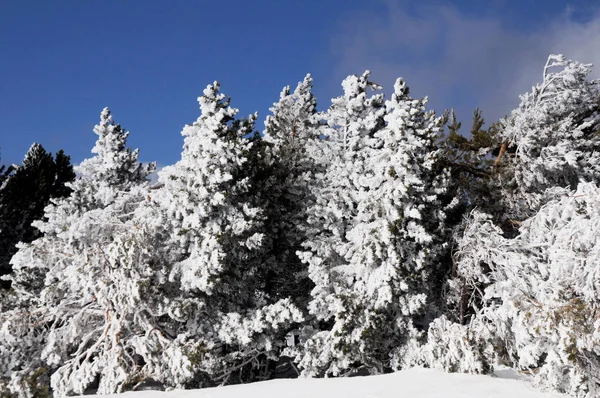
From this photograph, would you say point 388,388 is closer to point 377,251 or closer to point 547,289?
point 547,289

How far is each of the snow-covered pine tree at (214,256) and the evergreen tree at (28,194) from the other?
1128cm

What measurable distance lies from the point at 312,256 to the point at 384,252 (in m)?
2.91

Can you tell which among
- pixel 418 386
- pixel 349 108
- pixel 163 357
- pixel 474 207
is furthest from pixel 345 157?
pixel 418 386

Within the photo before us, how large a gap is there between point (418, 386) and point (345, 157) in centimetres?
1166

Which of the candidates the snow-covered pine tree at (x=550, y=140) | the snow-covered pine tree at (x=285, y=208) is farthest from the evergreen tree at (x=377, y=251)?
the snow-covered pine tree at (x=550, y=140)

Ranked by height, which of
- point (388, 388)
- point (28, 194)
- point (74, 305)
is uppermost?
point (28, 194)

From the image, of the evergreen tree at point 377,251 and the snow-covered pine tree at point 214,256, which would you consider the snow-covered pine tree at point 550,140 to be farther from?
the snow-covered pine tree at point 214,256

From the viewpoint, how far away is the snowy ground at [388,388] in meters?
9.54

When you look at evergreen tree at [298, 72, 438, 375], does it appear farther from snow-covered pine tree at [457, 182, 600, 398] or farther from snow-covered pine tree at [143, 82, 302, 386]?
snow-covered pine tree at [457, 182, 600, 398]

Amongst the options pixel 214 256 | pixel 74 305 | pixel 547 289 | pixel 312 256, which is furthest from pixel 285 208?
pixel 547 289

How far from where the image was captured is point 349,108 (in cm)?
2139

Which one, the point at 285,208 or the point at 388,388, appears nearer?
the point at 388,388

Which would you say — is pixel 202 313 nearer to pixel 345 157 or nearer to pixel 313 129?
pixel 345 157

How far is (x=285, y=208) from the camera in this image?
823 inches
